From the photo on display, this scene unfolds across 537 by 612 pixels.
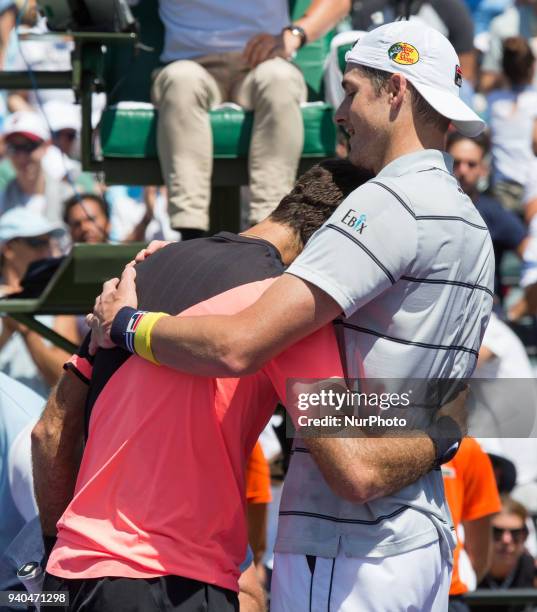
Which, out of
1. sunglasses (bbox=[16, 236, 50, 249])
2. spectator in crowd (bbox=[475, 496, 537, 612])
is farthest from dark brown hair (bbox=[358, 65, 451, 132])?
sunglasses (bbox=[16, 236, 50, 249])

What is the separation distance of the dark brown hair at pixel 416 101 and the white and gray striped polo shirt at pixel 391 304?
140 millimetres

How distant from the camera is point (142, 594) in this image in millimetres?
2512

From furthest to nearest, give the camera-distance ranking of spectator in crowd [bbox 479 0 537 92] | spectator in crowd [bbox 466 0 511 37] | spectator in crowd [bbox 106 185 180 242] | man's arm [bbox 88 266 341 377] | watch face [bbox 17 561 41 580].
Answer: spectator in crowd [bbox 466 0 511 37], spectator in crowd [bbox 479 0 537 92], spectator in crowd [bbox 106 185 180 242], watch face [bbox 17 561 41 580], man's arm [bbox 88 266 341 377]

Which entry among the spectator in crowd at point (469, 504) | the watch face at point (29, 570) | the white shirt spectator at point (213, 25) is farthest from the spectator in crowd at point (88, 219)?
the watch face at point (29, 570)

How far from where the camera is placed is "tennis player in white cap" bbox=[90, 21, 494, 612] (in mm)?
2518

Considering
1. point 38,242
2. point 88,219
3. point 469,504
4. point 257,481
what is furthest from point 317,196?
point 88,219

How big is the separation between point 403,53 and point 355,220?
0.47 metres

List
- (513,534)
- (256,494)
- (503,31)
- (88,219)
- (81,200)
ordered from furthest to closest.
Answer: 1. (503,31)
2. (81,200)
3. (88,219)
4. (513,534)
5. (256,494)

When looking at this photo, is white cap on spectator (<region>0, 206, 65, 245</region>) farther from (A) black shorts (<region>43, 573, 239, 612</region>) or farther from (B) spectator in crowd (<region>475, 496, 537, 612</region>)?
(A) black shorts (<region>43, 573, 239, 612</region>)

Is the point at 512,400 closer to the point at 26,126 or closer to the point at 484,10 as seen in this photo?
the point at 26,126

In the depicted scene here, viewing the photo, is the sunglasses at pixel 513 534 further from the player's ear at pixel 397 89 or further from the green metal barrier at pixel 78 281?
the player's ear at pixel 397 89

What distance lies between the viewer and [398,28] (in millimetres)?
2826

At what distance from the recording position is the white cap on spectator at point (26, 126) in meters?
8.27

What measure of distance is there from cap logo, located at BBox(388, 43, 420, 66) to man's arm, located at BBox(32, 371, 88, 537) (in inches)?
39.5
